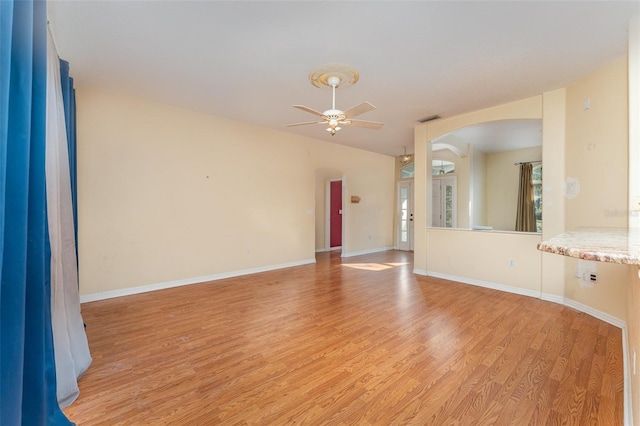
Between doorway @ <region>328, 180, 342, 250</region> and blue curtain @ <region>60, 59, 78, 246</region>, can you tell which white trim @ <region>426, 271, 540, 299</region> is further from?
blue curtain @ <region>60, 59, 78, 246</region>

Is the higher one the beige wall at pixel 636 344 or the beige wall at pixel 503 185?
the beige wall at pixel 503 185

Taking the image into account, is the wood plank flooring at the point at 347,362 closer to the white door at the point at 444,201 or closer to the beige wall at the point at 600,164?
the beige wall at the point at 600,164

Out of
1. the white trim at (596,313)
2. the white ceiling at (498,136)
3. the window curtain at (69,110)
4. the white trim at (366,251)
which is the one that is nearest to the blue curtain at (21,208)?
the window curtain at (69,110)

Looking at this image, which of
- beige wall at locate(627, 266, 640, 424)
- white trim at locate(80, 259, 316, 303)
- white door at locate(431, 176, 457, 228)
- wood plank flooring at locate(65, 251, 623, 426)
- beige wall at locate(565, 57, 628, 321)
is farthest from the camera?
white door at locate(431, 176, 457, 228)

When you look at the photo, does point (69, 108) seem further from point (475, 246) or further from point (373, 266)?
point (475, 246)

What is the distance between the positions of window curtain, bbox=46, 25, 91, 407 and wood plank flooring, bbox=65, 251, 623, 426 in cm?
15

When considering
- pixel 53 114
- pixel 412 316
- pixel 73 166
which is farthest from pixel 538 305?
pixel 73 166

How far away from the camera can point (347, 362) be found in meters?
2.29

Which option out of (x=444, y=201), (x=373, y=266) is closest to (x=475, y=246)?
(x=373, y=266)

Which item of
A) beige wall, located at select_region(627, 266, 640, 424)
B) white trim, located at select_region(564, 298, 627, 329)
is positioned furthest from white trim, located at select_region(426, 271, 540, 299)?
Result: beige wall, located at select_region(627, 266, 640, 424)

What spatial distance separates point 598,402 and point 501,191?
691 centimetres

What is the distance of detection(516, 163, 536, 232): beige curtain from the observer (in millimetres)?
7039

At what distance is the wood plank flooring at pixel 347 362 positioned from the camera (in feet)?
5.69

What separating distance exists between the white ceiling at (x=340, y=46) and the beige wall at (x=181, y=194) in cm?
53
